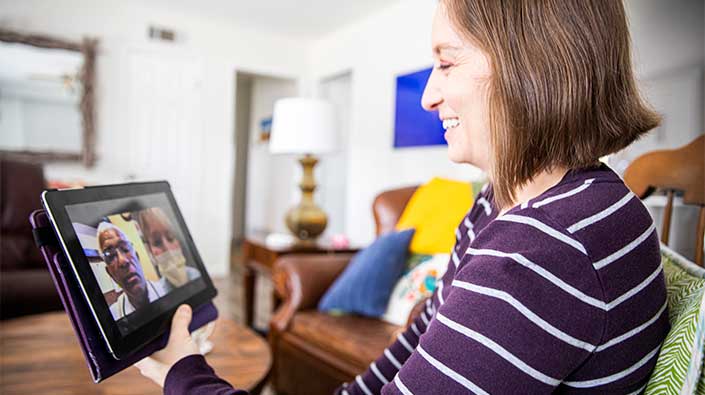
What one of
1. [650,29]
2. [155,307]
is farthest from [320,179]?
[155,307]

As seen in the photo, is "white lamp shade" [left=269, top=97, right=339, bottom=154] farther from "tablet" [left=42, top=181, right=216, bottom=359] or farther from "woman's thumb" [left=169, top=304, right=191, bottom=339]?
"woman's thumb" [left=169, top=304, right=191, bottom=339]

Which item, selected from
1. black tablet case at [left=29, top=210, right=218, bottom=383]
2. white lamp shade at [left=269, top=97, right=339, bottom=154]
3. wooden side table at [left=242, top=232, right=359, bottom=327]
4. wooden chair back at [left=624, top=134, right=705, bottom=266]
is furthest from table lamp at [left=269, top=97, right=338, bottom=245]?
black tablet case at [left=29, top=210, right=218, bottom=383]

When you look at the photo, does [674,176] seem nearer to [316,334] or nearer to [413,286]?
[413,286]

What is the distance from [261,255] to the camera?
9.60ft

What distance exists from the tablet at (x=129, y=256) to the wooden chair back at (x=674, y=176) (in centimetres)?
101

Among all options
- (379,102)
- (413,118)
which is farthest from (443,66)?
(379,102)

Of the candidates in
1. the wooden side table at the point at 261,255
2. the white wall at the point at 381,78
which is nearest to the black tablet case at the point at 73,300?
the white wall at the point at 381,78

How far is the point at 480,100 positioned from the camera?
23.2 inches

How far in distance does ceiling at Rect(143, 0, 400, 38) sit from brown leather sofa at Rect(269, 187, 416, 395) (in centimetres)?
232

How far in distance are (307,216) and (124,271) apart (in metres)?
2.38

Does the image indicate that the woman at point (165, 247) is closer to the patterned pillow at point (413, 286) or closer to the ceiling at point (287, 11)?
the patterned pillow at point (413, 286)

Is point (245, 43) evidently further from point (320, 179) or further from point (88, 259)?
point (88, 259)

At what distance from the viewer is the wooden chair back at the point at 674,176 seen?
1.15 m

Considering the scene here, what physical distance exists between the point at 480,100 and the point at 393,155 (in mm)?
3429
